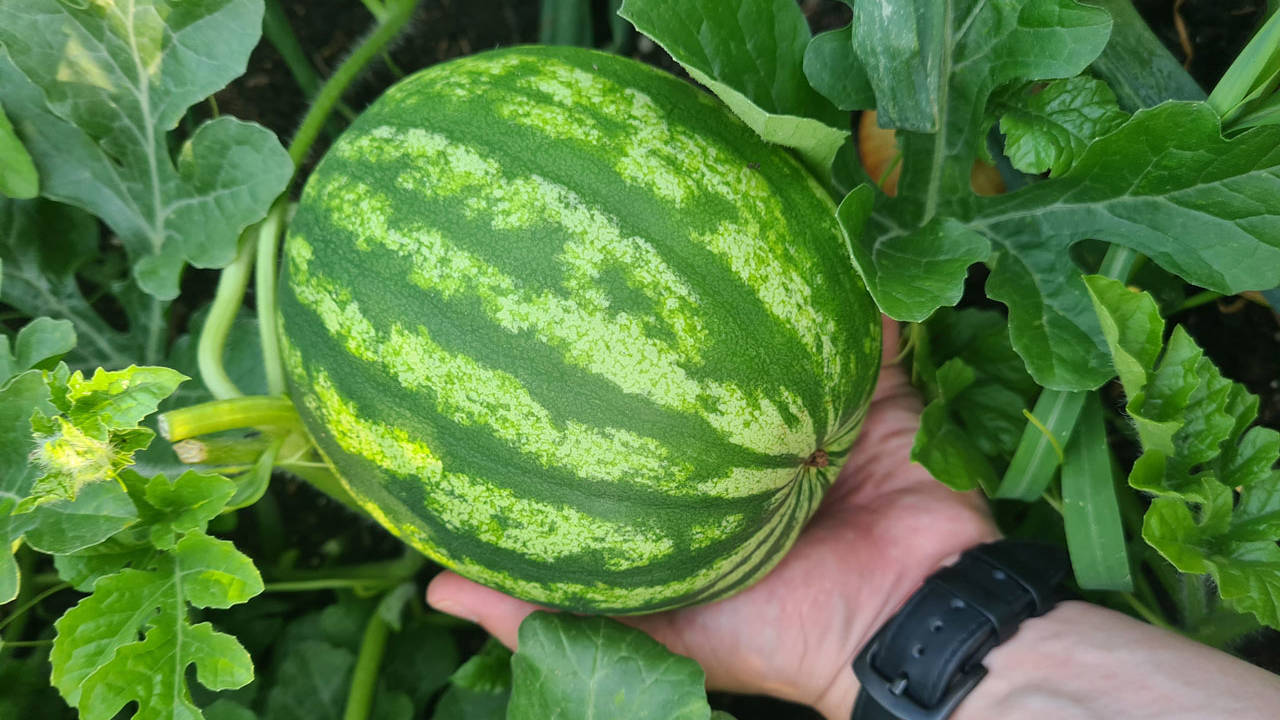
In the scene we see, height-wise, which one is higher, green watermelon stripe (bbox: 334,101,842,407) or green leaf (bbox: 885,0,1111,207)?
green leaf (bbox: 885,0,1111,207)

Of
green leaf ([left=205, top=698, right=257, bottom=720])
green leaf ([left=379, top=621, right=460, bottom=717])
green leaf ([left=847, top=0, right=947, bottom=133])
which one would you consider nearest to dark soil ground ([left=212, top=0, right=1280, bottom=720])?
green leaf ([left=379, top=621, right=460, bottom=717])

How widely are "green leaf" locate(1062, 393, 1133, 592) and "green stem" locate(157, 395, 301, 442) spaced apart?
1238 mm

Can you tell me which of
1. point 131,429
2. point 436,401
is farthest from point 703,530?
point 131,429

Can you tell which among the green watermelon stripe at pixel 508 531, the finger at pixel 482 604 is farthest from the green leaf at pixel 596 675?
the finger at pixel 482 604

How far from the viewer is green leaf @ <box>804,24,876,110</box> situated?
1281mm

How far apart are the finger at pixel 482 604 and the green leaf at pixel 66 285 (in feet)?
2.23

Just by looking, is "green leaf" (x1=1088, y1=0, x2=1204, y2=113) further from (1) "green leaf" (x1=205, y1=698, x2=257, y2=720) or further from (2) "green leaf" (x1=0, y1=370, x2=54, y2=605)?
(1) "green leaf" (x1=205, y1=698, x2=257, y2=720)

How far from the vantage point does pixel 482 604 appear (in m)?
1.63

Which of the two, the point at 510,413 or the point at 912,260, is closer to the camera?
the point at 510,413

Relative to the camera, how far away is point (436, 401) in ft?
3.83

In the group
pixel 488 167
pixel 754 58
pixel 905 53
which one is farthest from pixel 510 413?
pixel 905 53

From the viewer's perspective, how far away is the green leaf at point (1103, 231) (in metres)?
1.17

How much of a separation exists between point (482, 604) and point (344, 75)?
99 cm

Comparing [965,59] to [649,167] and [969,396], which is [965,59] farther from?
[969,396]
